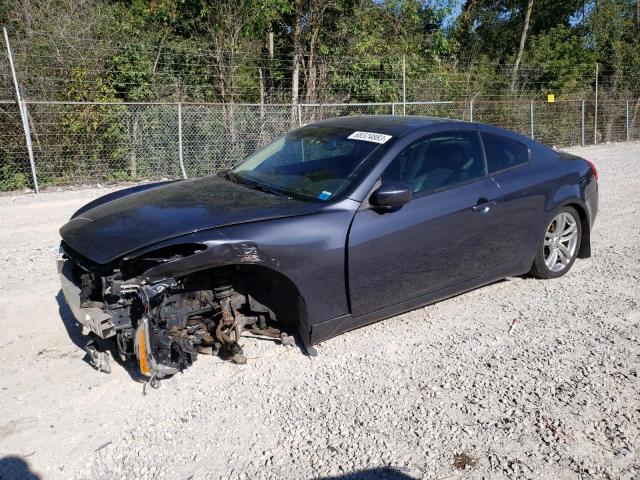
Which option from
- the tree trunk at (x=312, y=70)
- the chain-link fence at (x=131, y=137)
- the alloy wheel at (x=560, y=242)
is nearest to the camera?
the alloy wheel at (x=560, y=242)

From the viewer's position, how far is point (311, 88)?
51.1ft

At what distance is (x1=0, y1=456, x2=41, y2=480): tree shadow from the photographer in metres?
2.79

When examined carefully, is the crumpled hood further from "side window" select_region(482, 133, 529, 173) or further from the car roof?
"side window" select_region(482, 133, 529, 173)

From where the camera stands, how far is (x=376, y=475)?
2.79 meters

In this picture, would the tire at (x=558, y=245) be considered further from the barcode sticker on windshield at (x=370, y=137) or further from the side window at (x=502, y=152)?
the barcode sticker on windshield at (x=370, y=137)

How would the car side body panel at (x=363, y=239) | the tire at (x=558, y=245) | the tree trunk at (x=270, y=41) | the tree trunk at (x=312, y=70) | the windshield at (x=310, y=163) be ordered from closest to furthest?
1. the car side body panel at (x=363, y=239)
2. the windshield at (x=310, y=163)
3. the tire at (x=558, y=245)
4. the tree trunk at (x=312, y=70)
5. the tree trunk at (x=270, y=41)

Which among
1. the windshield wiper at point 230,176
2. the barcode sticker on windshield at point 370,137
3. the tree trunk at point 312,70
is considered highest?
the tree trunk at point 312,70

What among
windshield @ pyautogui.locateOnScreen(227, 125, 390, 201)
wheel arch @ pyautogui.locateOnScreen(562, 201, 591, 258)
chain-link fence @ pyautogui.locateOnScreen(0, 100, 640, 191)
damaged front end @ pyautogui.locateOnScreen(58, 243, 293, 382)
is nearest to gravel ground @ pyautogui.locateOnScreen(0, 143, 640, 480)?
damaged front end @ pyautogui.locateOnScreen(58, 243, 293, 382)

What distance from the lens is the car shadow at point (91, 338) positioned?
3717 millimetres

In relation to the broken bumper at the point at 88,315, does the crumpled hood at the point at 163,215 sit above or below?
above

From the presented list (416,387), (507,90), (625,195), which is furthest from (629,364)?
(507,90)

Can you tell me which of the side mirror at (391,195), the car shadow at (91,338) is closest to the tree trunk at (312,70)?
the car shadow at (91,338)

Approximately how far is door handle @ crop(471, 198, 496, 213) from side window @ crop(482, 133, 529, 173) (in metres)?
0.33

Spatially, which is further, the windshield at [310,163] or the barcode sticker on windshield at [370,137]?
the barcode sticker on windshield at [370,137]
